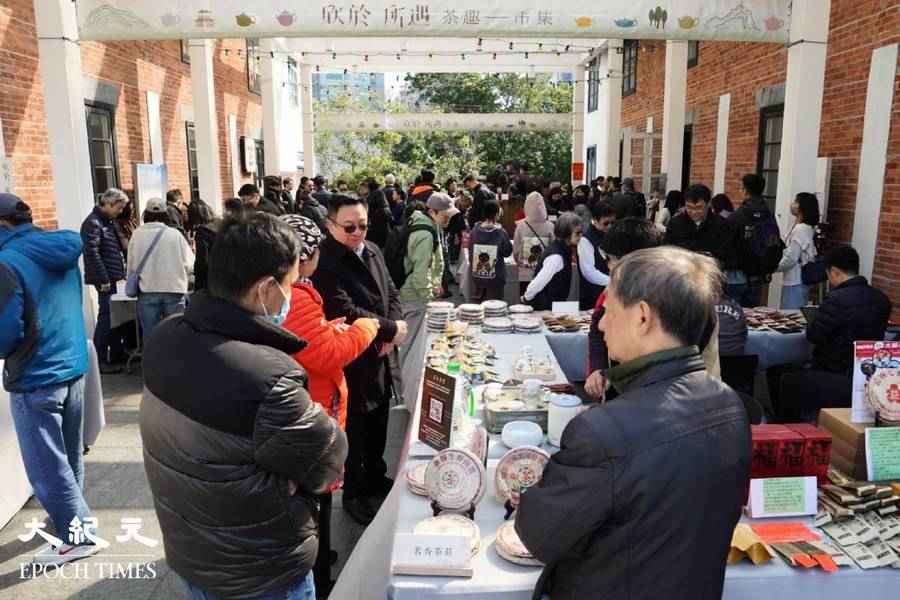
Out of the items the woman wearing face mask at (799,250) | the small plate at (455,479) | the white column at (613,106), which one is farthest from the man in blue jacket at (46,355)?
the white column at (613,106)

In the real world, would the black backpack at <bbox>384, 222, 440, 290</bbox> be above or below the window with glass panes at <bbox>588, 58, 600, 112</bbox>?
below

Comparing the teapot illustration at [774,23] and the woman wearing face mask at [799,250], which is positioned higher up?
the teapot illustration at [774,23]

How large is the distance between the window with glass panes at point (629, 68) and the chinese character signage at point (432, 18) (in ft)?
30.7

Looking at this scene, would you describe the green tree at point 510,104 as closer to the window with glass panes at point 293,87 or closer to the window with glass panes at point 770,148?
the window with glass panes at point 293,87

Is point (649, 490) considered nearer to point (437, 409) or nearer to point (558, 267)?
point (437, 409)

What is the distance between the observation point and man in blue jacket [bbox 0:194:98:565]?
2820mm

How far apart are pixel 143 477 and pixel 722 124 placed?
8864mm

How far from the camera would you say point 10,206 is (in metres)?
2.90

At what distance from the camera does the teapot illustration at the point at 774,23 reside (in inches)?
228

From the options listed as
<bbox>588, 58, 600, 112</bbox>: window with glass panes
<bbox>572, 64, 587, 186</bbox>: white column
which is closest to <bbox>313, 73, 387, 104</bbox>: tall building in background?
<bbox>572, 64, 587, 186</bbox>: white column

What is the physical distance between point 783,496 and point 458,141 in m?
27.5

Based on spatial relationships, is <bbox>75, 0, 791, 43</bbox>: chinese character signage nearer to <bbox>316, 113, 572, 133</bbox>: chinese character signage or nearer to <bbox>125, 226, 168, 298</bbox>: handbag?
<bbox>125, 226, 168, 298</bbox>: handbag

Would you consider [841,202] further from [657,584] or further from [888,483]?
[657,584]

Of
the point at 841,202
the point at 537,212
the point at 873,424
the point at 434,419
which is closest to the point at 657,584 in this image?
the point at 434,419
